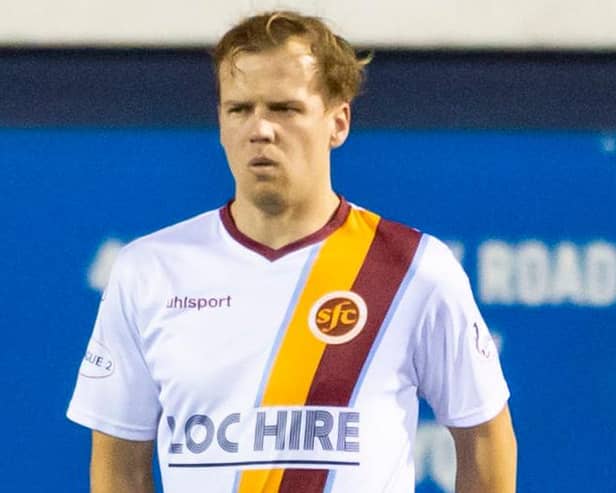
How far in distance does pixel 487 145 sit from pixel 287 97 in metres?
1.20

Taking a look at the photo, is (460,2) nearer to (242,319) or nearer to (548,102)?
(548,102)

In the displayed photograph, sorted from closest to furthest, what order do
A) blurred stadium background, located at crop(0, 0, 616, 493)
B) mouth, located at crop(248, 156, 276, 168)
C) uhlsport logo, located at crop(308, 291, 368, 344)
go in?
mouth, located at crop(248, 156, 276, 168), uhlsport logo, located at crop(308, 291, 368, 344), blurred stadium background, located at crop(0, 0, 616, 493)

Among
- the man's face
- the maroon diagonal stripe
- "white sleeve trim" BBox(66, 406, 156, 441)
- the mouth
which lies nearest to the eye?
the man's face

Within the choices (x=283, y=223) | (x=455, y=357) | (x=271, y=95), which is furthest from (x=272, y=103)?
(x=455, y=357)

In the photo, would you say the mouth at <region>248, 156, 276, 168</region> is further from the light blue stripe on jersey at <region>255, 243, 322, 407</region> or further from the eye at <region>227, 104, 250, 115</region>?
the light blue stripe on jersey at <region>255, 243, 322, 407</region>

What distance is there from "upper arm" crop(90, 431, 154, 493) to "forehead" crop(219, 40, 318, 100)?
69 centimetres

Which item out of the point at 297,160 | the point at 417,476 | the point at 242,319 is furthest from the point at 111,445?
the point at 417,476

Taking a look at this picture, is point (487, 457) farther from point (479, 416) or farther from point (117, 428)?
point (117, 428)

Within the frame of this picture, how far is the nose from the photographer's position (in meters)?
2.89

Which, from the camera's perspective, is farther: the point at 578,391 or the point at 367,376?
the point at 578,391

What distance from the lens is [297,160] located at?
293cm

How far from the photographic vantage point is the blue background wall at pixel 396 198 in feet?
13.2

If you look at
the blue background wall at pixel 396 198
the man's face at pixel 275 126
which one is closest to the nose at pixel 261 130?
the man's face at pixel 275 126

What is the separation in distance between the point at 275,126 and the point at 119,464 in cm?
73
